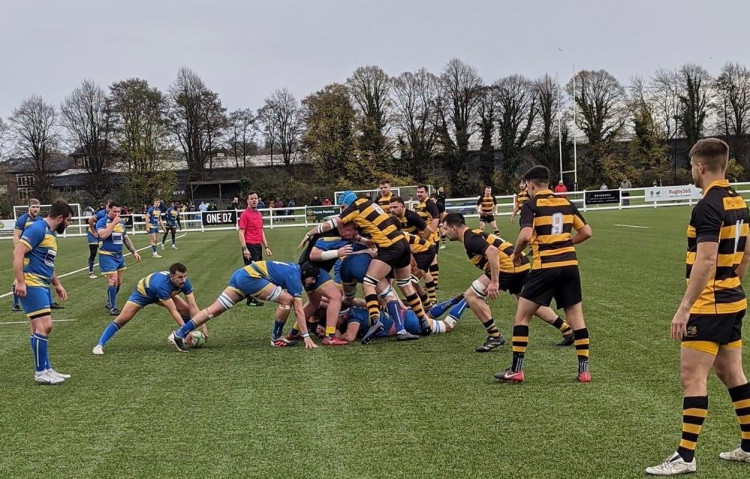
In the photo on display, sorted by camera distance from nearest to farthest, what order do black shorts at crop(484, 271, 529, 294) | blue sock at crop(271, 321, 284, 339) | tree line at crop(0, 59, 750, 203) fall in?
1. black shorts at crop(484, 271, 529, 294)
2. blue sock at crop(271, 321, 284, 339)
3. tree line at crop(0, 59, 750, 203)

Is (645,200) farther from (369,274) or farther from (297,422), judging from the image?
(297,422)

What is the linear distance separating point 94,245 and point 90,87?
55537 millimetres

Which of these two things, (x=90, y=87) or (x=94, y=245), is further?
(x=90, y=87)

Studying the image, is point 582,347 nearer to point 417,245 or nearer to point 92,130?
point 417,245

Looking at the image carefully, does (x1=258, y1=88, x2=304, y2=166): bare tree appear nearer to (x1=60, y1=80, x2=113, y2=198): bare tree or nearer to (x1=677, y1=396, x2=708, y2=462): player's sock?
(x1=60, y1=80, x2=113, y2=198): bare tree

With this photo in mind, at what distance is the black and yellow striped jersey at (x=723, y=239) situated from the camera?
11.7 feet

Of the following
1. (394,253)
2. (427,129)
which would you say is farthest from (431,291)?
(427,129)

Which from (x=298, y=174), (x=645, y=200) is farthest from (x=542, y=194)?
(x=298, y=174)

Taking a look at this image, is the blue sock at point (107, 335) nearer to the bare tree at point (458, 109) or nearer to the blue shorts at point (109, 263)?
the blue shorts at point (109, 263)

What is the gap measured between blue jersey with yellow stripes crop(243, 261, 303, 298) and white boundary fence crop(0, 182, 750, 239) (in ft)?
101

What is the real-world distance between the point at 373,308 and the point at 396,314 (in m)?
0.36

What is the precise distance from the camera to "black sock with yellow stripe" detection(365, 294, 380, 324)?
27.0 ft

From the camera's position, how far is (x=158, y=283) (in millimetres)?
7996

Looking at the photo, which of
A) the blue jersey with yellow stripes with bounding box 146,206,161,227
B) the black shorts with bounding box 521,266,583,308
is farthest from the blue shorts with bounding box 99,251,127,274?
the blue jersey with yellow stripes with bounding box 146,206,161,227
